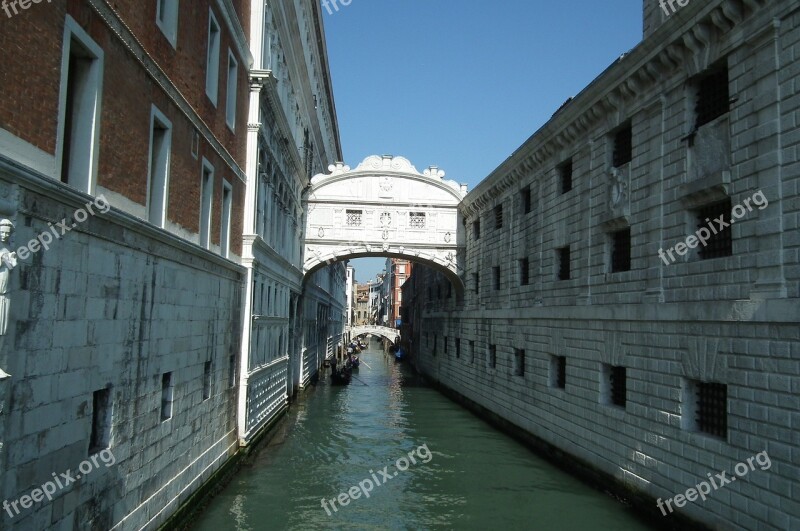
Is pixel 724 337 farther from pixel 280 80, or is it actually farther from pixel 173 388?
pixel 280 80

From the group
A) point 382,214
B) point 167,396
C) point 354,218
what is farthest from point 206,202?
point 382,214

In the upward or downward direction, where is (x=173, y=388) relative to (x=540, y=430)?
upward

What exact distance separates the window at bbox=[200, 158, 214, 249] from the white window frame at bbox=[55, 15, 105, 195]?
4055 mm

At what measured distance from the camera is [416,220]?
2395 centimetres

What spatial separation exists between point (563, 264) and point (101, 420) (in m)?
10.8

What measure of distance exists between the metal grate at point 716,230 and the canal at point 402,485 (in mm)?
4360

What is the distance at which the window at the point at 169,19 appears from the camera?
26.4 feet

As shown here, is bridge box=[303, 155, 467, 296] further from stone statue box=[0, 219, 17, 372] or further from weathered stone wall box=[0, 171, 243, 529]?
stone statue box=[0, 219, 17, 372]

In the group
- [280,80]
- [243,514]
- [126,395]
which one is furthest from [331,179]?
[126,395]

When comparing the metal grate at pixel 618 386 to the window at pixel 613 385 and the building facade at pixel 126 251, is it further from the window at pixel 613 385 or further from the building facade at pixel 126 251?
the building facade at pixel 126 251

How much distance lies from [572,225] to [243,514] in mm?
8887

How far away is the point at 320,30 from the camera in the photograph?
26.8 meters

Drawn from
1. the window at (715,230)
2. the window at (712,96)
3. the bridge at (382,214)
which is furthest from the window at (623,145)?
the bridge at (382,214)

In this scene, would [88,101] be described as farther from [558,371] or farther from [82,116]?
[558,371]
